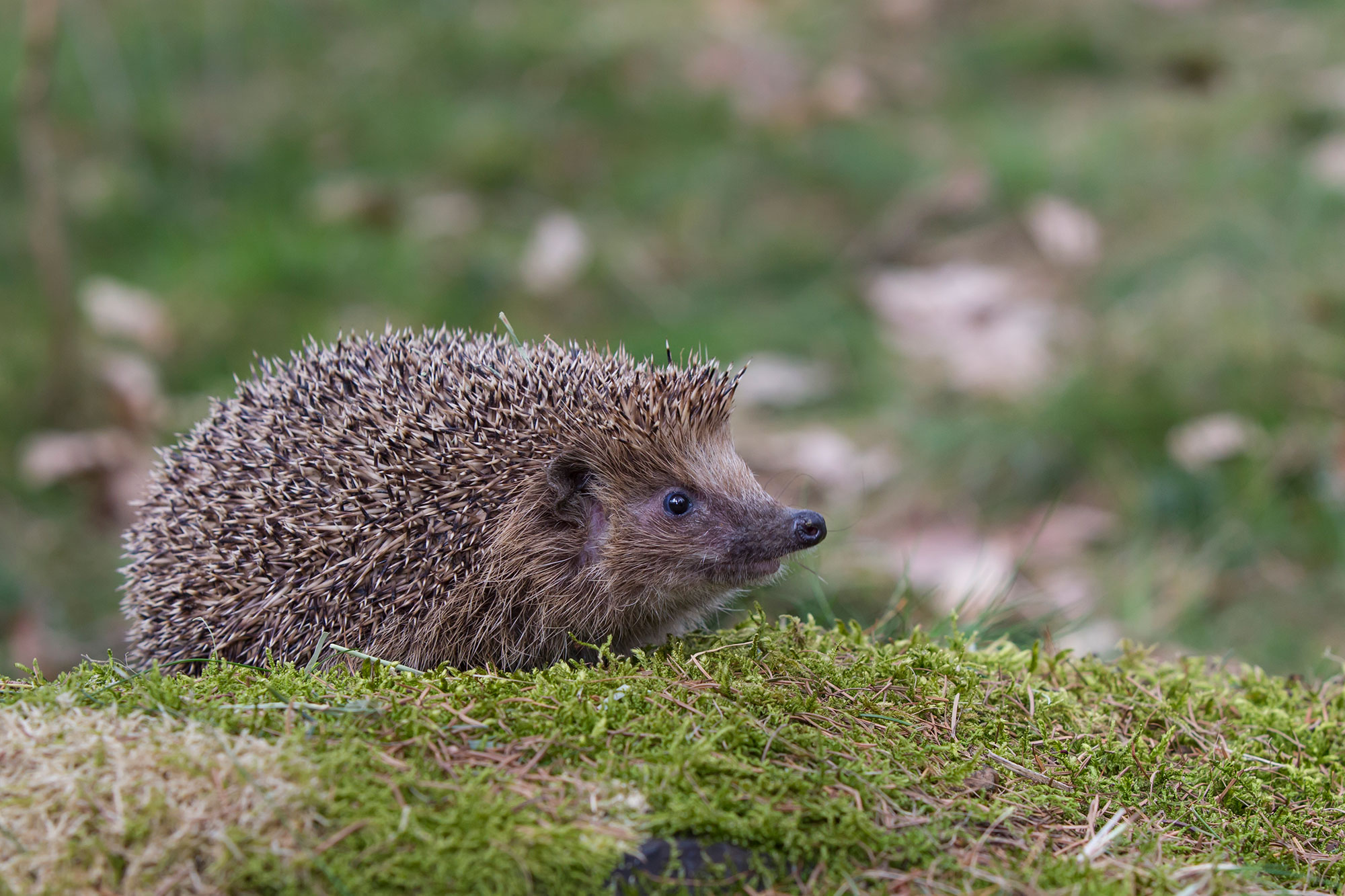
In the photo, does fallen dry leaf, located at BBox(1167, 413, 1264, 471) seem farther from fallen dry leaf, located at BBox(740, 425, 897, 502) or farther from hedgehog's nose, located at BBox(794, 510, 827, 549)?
hedgehog's nose, located at BBox(794, 510, 827, 549)

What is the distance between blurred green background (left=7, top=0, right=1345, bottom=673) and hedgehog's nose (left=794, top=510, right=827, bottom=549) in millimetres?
1540

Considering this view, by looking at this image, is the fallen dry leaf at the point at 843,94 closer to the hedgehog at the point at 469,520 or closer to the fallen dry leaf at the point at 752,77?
the fallen dry leaf at the point at 752,77

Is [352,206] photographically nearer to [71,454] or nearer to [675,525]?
[71,454]

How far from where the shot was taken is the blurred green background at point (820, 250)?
28.1 feet

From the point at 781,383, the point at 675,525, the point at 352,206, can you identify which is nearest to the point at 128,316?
the point at 352,206

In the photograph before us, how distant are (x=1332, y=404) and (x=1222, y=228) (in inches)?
108

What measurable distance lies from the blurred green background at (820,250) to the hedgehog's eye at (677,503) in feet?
4.93

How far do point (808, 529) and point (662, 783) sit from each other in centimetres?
159

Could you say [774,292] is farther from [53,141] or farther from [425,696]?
[425,696]

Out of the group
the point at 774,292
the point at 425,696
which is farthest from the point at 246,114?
the point at 425,696

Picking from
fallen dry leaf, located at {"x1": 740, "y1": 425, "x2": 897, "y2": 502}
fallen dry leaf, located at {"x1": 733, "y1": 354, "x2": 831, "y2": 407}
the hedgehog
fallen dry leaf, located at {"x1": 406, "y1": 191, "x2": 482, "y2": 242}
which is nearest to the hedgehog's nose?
the hedgehog

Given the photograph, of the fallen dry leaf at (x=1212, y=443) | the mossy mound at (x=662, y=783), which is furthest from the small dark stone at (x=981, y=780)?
the fallen dry leaf at (x=1212, y=443)

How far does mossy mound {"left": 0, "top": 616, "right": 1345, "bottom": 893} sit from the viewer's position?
2.91m

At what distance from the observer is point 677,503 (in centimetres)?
492
